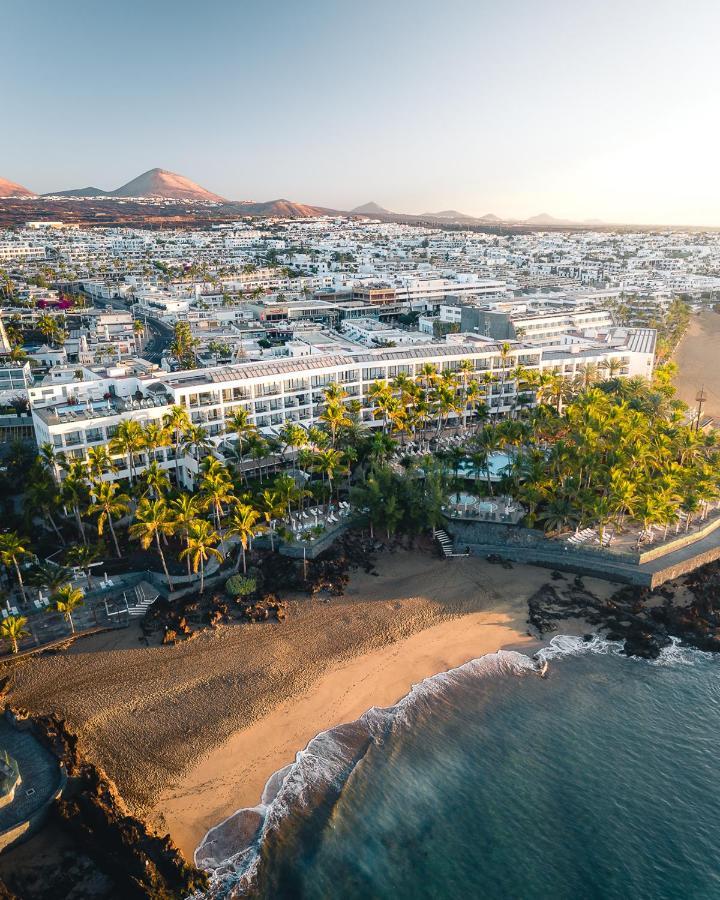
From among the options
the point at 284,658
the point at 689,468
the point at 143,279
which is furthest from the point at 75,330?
the point at 689,468

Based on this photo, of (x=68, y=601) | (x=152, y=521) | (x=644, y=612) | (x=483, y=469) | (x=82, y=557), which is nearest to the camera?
(x=68, y=601)

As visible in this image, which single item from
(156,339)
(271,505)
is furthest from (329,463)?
(156,339)

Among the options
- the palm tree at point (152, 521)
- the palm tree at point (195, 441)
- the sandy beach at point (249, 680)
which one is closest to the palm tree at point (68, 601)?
the sandy beach at point (249, 680)

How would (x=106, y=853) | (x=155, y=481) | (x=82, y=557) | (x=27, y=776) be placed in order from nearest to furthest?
1. (x=106, y=853)
2. (x=27, y=776)
3. (x=82, y=557)
4. (x=155, y=481)

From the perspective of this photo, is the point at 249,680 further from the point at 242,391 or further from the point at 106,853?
the point at 242,391

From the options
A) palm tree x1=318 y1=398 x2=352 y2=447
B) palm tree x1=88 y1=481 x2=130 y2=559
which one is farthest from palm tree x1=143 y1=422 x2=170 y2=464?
palm tree x1=318 y1=398 x2=352 y2=447

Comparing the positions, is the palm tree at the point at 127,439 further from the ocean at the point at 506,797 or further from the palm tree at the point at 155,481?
the ocean at the point at 506,797
